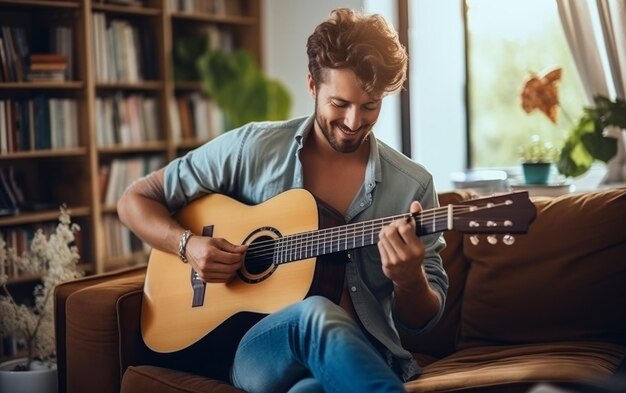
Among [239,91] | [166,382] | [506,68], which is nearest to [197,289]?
[166,382]

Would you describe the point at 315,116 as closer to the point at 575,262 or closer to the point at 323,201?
the point at 323,201

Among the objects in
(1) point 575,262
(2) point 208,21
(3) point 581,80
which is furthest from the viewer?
(2) point 208,21

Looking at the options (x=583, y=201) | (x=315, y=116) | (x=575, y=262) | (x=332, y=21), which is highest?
(x=332, y=21)

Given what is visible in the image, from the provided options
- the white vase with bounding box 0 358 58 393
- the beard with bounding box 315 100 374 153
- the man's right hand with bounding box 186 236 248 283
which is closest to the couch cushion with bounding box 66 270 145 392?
the man's right hand with bounding box 186 236 248 283

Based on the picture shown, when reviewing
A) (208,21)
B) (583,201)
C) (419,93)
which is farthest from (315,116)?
(208,21)

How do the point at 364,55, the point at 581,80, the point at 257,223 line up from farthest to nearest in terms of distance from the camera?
1. the point at 581,80
2. the point at 257,223
3. the point at 364,55

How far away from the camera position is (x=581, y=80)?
3.06 m

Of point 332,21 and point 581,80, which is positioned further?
point 581,80

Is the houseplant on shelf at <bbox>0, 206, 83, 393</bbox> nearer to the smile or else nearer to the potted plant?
the smile

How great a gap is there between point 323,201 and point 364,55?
33cm

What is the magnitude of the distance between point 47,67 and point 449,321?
2.14 metres

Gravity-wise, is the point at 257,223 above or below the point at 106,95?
below

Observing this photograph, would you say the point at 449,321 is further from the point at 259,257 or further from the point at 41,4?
the point at 41,4

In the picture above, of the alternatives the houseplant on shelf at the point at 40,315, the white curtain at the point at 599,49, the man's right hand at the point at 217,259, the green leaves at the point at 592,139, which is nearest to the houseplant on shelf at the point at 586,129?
the green leaves at the point at 592,139
